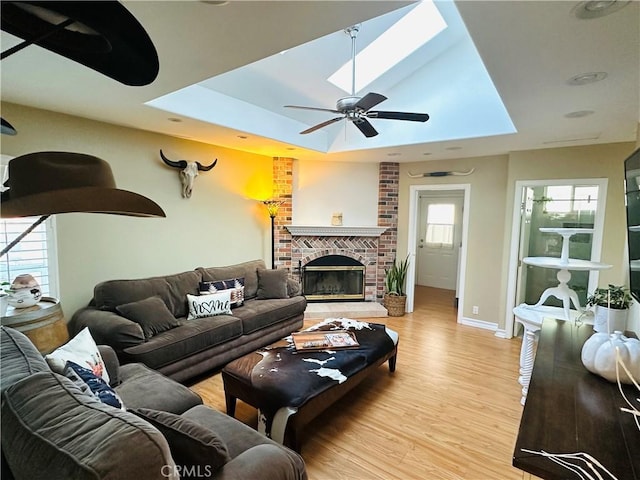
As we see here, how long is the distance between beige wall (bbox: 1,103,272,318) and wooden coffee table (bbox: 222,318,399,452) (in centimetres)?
191

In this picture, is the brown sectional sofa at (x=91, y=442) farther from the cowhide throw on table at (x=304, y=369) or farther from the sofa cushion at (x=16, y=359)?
the cowhide throw on table at (x=304, y=369)

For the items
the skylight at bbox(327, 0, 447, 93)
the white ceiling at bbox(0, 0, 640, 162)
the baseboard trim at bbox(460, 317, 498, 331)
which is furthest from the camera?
the baseboard trim at bbox(460, 317, 498, 331)

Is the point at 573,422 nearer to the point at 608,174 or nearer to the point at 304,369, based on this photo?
the point at 304,369

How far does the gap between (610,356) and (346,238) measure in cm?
407

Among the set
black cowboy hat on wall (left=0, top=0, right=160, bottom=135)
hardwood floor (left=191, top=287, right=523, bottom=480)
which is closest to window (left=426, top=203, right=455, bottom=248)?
hardwood floor (left=191, top=287, right=523, bottom=480)

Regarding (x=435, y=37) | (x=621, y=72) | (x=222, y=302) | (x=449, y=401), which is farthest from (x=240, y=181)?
(x=621, y=72)

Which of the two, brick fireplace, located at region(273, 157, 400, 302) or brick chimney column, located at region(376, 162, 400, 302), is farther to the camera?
brick chimney column, located at region(376, 162, 400, 302)

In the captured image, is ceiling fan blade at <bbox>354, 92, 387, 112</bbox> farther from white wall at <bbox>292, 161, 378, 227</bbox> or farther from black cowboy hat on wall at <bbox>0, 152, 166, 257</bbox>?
white wall at <bbox>292, 161, 378, 227</bbox>

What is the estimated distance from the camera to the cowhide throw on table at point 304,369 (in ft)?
6.91

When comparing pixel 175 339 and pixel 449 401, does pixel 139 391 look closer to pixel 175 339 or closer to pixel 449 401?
pixel 175 339

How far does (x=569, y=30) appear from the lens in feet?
4.89

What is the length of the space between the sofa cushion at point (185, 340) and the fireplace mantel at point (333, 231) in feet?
6.94

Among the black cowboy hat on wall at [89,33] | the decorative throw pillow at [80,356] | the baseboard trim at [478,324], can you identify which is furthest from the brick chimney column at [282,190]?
the black cowboy hat on wall at [89,33]

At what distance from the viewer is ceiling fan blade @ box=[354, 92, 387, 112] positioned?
2.24 m
